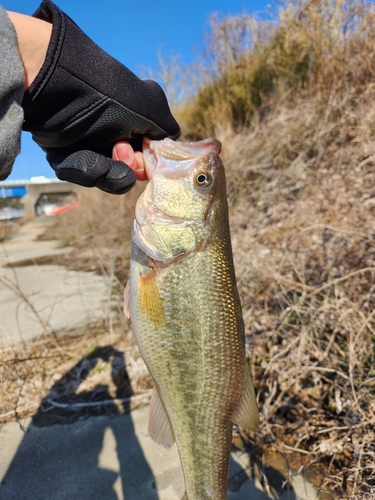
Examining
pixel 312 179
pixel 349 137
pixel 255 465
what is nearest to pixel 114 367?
pixel 255 465

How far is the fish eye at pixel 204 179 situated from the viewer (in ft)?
6.06

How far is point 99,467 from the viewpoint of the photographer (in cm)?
295

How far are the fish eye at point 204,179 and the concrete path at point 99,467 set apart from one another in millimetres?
2254

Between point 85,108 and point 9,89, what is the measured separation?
43 centimetres

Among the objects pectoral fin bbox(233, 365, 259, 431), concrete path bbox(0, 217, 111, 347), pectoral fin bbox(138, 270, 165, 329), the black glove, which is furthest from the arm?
concrete path bbox(0, 217, 111, 347)

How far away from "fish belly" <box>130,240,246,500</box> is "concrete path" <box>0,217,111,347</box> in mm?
2534

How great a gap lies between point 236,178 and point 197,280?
19.1ft

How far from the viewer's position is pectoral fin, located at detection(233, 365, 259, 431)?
5.62ft

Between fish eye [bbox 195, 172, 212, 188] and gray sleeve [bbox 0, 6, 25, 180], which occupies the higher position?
gray sleeve [bbox 0, 6, 25, 180]

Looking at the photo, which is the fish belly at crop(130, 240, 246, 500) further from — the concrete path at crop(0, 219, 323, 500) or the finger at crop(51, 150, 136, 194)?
the concrete path at crop(0, 219, 323, 500)

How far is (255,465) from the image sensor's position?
9.68 ft

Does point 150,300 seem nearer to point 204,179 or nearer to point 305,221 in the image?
point 204,179

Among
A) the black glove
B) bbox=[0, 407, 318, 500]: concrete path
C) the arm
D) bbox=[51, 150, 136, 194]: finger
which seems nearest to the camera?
the arm

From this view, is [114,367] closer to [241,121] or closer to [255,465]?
[255,465]
